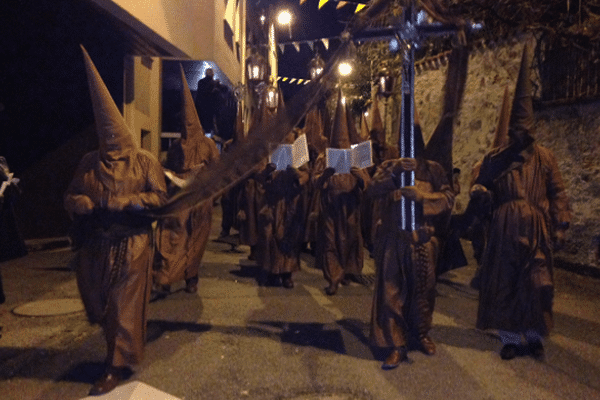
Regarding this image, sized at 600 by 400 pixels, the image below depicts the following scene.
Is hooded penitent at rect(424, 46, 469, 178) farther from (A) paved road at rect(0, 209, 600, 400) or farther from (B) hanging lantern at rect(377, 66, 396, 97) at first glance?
(B) hanging lantern at rect(377, 66, 396, 97)

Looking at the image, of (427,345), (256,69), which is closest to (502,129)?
(427,345)

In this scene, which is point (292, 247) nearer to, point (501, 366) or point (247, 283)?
point (247, 283)

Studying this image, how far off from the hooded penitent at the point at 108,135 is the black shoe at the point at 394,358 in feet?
9.12

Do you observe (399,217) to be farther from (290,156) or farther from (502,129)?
(290,156)

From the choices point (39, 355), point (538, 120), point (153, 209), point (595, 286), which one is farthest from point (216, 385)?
point (538, 120)

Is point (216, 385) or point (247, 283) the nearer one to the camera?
point (216, 385)

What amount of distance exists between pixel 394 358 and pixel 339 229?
3024mm

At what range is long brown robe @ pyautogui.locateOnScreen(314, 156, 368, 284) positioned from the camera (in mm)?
7152

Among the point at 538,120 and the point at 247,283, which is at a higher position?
the point at 538,120

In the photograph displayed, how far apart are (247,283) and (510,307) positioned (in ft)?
14.1

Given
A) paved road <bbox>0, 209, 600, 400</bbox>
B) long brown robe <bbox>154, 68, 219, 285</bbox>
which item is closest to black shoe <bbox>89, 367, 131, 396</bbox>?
paved road <bbox>0, 209, 600, 400</bbox>

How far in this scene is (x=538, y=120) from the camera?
9961 mm

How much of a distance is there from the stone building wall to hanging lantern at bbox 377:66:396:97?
13.0 feet

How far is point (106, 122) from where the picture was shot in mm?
3963
